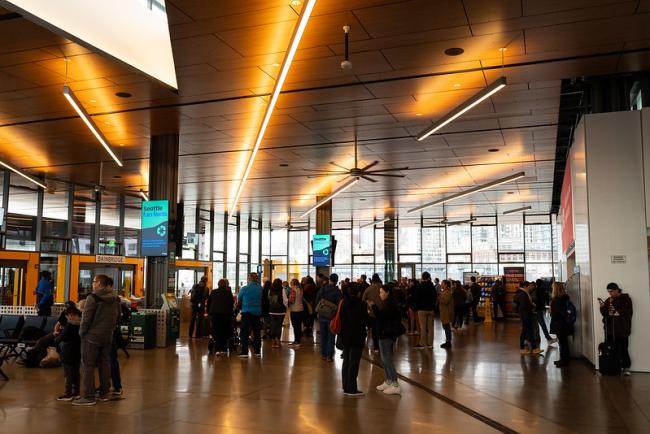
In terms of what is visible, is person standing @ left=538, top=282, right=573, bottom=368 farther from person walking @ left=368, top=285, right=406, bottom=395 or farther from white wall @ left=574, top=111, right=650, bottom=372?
person walking @ left=368, top=285, right=406, bottom=395

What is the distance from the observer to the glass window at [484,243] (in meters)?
27.7

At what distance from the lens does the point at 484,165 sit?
15859 mm

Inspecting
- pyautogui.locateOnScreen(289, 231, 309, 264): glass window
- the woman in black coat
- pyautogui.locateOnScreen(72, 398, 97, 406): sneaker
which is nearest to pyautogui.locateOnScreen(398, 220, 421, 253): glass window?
pyautogui.locateOnScreen(289, 231, 309, 264): glass window

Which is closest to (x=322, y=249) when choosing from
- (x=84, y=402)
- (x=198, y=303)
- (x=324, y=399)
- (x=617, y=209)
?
(x=198, y=303)

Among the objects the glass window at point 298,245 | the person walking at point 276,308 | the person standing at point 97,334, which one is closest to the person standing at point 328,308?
the person walking at point 276,308

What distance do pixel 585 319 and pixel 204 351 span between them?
6.77m

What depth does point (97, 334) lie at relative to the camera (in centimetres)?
654

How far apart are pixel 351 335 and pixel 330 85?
4.20 metres

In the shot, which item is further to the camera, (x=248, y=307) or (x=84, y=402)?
(x=248, y=307)

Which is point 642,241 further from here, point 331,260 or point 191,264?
point 191,264

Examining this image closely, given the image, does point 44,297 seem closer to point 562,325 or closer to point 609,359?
point 562,325

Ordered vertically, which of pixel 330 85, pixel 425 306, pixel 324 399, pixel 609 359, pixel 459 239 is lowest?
pixel 324 399

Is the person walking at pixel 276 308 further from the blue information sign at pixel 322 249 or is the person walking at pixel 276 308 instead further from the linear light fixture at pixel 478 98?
the blue information sign at pixel 322 249

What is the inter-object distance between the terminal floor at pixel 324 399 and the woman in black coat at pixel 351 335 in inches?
8.9
